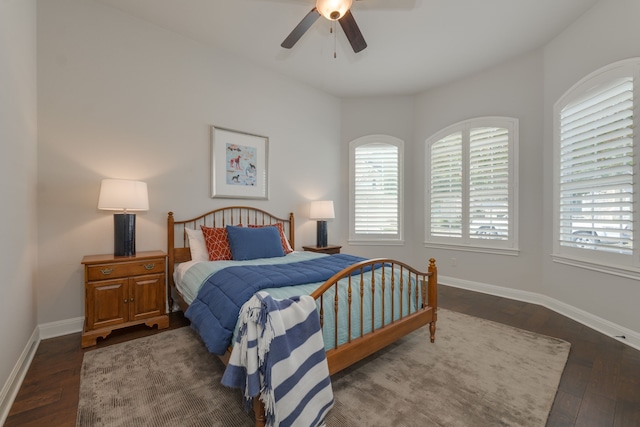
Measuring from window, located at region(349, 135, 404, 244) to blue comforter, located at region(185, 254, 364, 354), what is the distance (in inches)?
101

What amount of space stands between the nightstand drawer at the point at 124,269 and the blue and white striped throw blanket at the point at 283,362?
5.55 ft

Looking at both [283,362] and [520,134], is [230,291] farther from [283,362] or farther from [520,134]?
[520,134]

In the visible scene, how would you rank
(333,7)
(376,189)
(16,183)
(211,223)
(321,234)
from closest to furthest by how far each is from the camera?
(16,183)
(333,7)
(211,223)
(321,234)
(376,189)

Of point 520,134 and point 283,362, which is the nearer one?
point 283,362

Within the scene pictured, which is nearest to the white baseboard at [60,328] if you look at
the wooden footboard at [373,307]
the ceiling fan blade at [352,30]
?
the wooden footboard at [373,307]

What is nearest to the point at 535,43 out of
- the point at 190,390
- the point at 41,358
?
the point at 190,390

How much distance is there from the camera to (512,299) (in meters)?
3.73

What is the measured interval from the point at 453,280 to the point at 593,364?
2.27 m

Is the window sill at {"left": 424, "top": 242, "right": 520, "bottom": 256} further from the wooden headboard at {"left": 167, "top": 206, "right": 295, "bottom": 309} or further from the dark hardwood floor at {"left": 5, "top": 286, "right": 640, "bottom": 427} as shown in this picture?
the wooden headboard at {"left": 167, "top": 206, "right": 295, "bottom": 309}

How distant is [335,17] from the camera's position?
2238 mm

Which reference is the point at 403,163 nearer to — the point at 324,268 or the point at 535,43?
the point at 535,43

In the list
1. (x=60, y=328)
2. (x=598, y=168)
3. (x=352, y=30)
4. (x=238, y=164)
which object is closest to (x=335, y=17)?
(x=352, y=30)

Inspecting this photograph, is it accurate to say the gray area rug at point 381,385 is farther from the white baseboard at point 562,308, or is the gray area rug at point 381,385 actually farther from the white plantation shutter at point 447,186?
the white plantation shutter at point 447,186

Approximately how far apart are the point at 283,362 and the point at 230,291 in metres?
0.71
